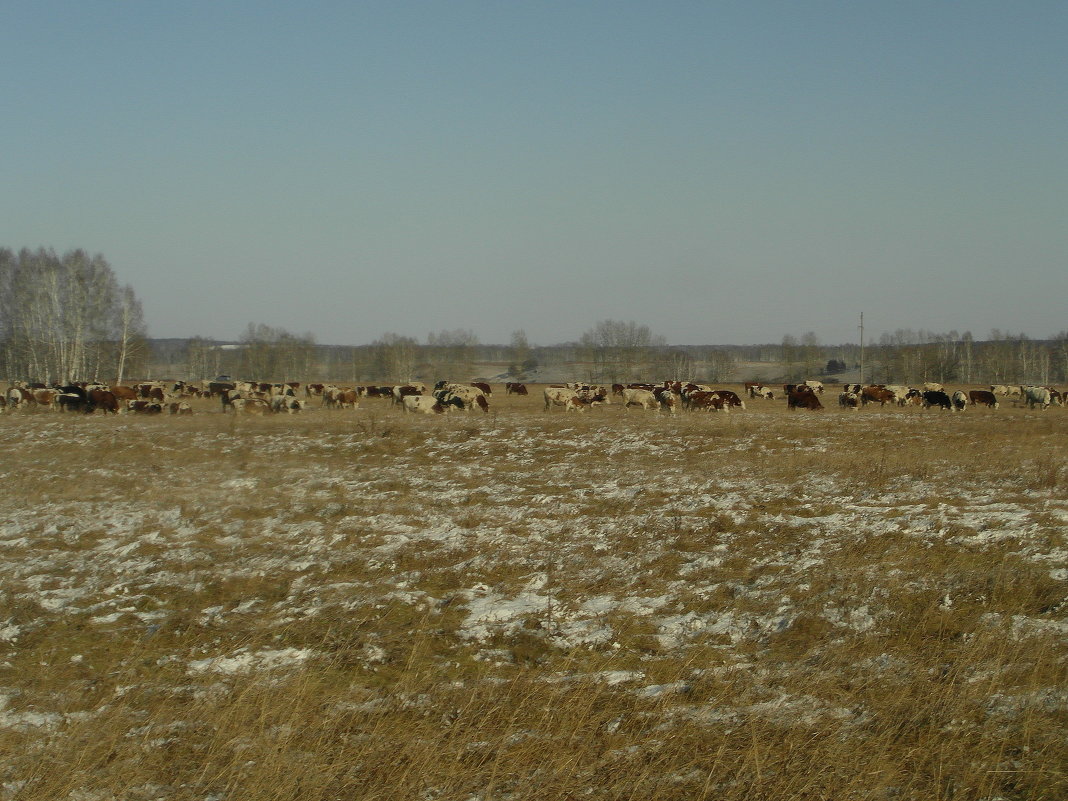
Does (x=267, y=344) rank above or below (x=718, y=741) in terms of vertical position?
above

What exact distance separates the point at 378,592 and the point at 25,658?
3421 mm

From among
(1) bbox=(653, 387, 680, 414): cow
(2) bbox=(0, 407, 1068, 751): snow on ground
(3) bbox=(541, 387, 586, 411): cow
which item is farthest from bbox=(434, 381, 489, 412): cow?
(2) bbox=(0, 407, 1068, 751): snow on ground

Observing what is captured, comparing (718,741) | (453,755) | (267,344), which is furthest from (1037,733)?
(267,344)

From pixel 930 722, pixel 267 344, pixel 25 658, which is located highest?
pixel 267 344

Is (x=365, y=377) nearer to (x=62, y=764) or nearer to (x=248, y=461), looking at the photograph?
(x=248, y=461)

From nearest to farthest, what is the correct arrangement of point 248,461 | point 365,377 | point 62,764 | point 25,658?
1. point 62,764
2. point 25,658
3. point 248,461
4. point 365,377

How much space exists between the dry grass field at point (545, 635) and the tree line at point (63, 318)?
49090 millimetres

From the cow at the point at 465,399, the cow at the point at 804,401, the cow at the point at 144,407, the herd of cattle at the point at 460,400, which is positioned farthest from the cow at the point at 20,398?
the cow at the point at 804,401

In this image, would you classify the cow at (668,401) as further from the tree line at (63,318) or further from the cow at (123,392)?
the tree line at (63,318)

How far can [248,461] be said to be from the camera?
766 inches

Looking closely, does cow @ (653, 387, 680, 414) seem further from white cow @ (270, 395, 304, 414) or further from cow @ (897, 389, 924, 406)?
white cow @ (270, 395, 304, 414)

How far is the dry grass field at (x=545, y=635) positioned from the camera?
4656 mm

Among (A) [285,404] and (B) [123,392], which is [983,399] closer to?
(A) [285,404]

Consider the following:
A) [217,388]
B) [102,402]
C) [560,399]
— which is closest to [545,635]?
[560,399]
